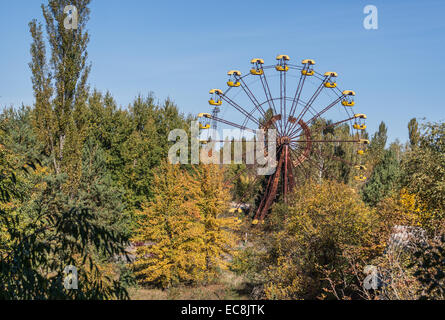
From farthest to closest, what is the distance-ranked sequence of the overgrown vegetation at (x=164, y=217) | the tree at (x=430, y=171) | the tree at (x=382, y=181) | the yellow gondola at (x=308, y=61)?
the tree at (x=382, y=181)
the yellow gondola at (x=308, y=61)
the tree at (x=430, y=171)
the overgrown vegetation at (x=164, y=217)

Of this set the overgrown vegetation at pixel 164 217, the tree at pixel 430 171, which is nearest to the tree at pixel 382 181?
the overgrown vegetation at pixel 164 217

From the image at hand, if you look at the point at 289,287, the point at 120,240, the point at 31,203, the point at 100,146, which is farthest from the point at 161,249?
the point at 120,240

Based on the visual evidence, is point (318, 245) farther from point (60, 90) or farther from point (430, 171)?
point (60, 90)

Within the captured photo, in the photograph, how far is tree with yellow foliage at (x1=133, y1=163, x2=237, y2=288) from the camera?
60.0 feet

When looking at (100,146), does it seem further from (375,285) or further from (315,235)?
(375,285)

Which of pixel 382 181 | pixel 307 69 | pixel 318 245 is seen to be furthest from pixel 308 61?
pixel 318 245

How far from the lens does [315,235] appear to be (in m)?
13.4

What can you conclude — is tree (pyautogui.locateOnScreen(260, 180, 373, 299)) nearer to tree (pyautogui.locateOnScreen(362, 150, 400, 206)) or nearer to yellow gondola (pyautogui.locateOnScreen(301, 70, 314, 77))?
yellow gondola (pyautogui.locateOnScreen(301, 70, 314, 77))

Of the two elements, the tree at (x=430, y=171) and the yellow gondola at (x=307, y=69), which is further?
the yellow gondola at (x=307, y=69)

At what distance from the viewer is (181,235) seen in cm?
1848

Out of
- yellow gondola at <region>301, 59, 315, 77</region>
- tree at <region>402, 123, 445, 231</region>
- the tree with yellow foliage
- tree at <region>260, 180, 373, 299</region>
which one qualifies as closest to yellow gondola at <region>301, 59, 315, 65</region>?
yellow gondola at <region>301, 59, 315, 77</region>

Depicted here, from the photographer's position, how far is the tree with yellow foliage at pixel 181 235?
18.3 m

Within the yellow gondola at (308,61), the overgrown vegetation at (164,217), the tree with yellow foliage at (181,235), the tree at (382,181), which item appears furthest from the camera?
the tree at (382,181)

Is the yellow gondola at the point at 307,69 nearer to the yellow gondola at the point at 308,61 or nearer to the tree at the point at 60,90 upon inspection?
the yellow gondola at the point at 308,61
